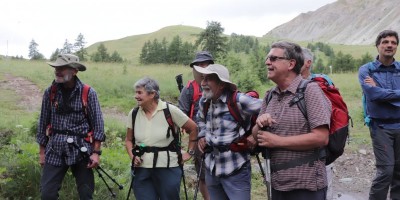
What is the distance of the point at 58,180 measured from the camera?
4.92 metres

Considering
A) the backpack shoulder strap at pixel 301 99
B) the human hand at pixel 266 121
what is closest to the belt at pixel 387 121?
the backpack shoulder strap at pixel 301 99

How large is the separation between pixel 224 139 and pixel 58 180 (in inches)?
82.8

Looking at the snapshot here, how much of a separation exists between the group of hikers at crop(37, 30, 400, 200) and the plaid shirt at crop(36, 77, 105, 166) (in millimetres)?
12

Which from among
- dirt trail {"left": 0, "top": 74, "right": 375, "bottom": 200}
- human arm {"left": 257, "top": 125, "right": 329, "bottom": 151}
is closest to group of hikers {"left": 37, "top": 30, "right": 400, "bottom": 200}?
human arm {"left": 257, "top": 125, "right": 329, "bottom": 151}

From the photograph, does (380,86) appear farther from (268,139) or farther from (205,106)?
(268,139)

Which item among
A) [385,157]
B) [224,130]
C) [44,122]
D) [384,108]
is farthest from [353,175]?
[44,122]

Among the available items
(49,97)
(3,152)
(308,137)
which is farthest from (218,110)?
(3,152)

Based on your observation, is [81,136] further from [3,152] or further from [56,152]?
[3,152]

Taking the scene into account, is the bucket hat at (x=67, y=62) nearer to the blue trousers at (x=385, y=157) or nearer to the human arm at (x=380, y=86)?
the human arm at (x=380, y=86)

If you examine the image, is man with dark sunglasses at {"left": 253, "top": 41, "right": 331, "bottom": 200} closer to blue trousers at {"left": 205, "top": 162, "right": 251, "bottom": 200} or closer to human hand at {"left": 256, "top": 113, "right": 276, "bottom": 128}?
human hand at {"left": 256, "top": 113, "right": 276, "bottom": 128}

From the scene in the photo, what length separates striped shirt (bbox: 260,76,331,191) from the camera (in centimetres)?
325

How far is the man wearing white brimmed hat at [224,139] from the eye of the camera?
419 cm

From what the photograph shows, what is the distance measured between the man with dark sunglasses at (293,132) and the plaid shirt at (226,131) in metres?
0.64

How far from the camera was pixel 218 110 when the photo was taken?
4297mm
